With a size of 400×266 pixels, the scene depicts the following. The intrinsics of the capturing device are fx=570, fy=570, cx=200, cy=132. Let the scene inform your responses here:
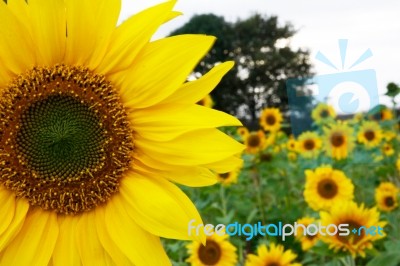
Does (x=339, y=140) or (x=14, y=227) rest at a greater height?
(x=339, y=140)

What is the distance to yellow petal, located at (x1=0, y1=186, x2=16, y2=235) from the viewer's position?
51 cm

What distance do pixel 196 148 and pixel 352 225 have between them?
0.88m

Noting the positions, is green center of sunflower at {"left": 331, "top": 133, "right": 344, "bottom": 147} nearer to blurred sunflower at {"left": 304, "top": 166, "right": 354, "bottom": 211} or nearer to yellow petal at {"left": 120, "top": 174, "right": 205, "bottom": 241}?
blurred sunflower at {"left": 304, "top": 166, "right": 354, "bottom": 211}

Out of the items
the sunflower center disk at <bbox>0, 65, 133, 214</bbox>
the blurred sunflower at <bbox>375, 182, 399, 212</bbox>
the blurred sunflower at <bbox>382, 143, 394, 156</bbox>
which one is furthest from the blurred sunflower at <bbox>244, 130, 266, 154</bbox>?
the sunflower center disk at <bbox>0, 65, 133, 214</bbox>

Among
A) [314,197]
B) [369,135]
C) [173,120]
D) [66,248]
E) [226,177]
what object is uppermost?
[369,135]

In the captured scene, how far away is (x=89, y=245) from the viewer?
0.52 m

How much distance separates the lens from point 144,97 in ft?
1.67

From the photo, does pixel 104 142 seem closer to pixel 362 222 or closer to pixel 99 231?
pixel 99 231

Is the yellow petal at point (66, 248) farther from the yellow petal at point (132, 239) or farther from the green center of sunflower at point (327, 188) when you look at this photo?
the green center of sunflower at point (327, 188)

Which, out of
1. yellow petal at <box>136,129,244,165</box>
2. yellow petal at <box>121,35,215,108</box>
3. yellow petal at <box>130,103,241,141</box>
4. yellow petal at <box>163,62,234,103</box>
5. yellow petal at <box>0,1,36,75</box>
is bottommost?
yellow petal at <box>136,129,244,165</box>

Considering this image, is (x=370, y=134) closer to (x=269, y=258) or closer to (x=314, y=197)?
(x=314, y=197)

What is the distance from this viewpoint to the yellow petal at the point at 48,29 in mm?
497

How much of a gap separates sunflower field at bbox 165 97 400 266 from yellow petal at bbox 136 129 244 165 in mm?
609

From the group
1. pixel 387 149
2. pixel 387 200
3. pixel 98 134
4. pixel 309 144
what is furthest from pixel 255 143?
pixel 98 134
